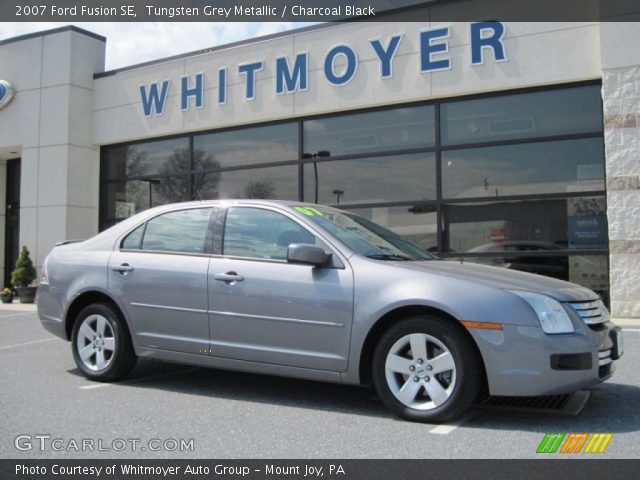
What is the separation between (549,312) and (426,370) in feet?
2.86

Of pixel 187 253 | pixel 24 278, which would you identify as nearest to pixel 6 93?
pixel 24 278

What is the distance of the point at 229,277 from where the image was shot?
4895mm

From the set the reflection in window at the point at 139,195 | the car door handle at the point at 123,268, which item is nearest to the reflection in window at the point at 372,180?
the reflection in window at the point at 139,195

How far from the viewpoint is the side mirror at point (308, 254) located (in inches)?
176

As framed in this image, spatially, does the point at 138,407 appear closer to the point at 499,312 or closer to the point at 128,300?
the point at 128,300

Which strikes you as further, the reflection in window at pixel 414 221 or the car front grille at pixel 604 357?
the reflection in window at pixel 414 221

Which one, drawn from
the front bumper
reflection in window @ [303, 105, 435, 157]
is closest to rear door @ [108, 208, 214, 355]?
the front bumper

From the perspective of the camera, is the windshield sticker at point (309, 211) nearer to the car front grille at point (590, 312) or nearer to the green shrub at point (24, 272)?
the car front grille at point (590, 312)

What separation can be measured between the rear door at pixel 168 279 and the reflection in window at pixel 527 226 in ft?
23.1

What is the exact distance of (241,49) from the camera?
13555 millimetres

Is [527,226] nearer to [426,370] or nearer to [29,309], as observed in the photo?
[426,370]

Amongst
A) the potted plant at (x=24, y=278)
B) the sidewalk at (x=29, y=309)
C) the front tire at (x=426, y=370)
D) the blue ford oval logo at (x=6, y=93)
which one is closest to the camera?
the front tire at (x=426, y=370)

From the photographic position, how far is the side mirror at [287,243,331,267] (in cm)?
447
